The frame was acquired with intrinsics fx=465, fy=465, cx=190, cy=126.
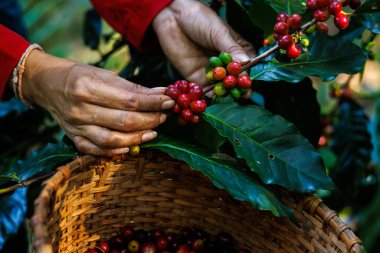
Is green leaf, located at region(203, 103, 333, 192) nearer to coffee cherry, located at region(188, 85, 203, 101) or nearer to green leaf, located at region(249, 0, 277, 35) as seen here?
coffee cherry, located at region(188, 85, 203, 101)

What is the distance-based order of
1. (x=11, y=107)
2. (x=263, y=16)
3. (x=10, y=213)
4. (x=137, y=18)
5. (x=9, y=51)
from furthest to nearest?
(x=11, y=107)
(x=137, y=18)
(x=10, y=213)
(x=263, y=16)
(x=9, y=51)

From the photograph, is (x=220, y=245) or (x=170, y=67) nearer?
(x=220, y=245)

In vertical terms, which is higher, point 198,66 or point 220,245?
point 198,66

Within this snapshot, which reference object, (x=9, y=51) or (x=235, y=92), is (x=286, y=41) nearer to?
(x=235, y=92)

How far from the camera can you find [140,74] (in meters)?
1.87

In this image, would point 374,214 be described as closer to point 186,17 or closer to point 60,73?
point 60,73

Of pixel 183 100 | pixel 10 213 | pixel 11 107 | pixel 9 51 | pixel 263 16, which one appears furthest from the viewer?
pixel 11 107

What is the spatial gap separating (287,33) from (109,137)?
1.96ft

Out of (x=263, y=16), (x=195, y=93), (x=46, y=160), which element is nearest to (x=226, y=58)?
(x=195, y=93)

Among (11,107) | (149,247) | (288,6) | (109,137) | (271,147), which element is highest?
(288,6)

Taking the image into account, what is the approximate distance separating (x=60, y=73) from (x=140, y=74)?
1.80 ft

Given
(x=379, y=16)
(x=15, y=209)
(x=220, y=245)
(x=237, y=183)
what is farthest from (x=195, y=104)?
(x=15, y=209)

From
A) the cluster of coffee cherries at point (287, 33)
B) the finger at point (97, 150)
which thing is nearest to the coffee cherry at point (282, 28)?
the cluster of coffee cherries at point (287, 33)

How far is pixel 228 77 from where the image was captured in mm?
1368
